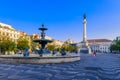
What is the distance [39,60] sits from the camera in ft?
76.5

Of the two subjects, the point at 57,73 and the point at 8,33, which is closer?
the point at 57,73

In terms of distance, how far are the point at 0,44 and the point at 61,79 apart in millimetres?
49775

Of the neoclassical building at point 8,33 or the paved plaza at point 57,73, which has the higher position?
the neoclassical building at point 8,33

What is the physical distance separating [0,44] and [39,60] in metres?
38.5

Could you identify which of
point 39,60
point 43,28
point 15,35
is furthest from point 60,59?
point 15,35

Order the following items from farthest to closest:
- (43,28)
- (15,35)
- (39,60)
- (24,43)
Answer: (15,35) < (24,43) < (43,28) < (39,60)

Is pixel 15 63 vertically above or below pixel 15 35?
below

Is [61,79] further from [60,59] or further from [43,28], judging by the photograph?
[43,28]

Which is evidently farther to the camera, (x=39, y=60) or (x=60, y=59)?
(x=60, y=59)

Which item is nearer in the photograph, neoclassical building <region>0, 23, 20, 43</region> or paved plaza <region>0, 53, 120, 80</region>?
paved plaza <region>0, 53, 120, 80</region>

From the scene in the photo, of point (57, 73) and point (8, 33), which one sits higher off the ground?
point (8, 33)

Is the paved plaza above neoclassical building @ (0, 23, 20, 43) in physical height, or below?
below

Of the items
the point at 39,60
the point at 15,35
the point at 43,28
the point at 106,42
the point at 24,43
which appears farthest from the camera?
the point at 106,42

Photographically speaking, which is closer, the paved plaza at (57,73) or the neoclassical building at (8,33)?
the paved plaza at (57,73)
